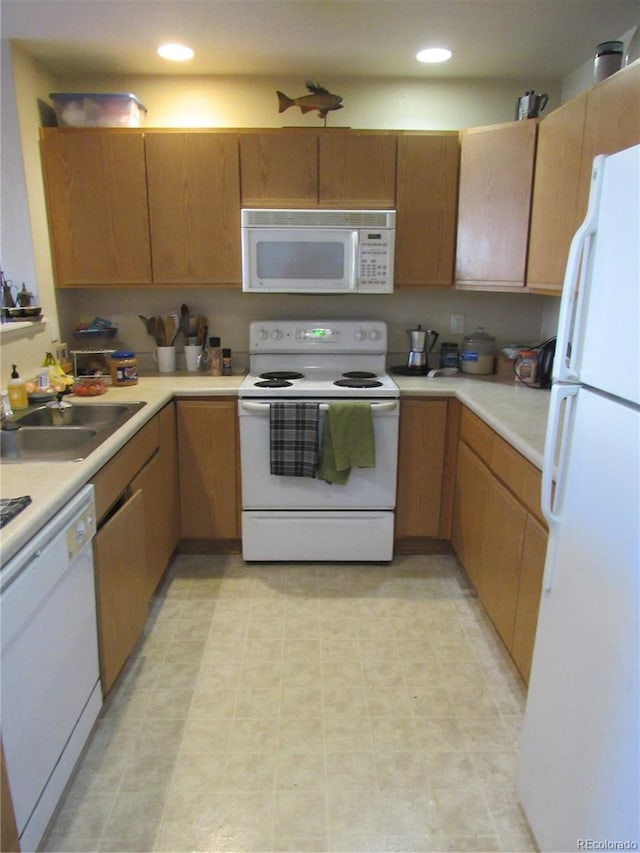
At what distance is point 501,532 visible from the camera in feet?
7.25

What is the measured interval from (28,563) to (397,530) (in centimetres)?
201

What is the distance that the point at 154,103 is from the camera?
3.08 meters

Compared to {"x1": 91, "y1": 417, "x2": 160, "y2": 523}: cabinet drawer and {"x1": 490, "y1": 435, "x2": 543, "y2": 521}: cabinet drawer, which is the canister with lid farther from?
{"x1": 91, "y1": 417, "x2": 160, "y2": 523}: cabinet drawer

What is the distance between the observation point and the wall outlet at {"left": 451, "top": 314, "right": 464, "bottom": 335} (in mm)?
3369

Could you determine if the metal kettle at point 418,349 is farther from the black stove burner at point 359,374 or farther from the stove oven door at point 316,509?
the stove oven door at point 316,509

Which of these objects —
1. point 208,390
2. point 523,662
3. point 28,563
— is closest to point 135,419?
point 208,390

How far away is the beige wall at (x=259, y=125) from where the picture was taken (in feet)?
9.25

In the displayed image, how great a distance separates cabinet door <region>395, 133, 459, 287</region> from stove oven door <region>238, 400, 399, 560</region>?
84 centimetres

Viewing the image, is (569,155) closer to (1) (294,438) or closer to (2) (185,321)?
(1) (294,438)

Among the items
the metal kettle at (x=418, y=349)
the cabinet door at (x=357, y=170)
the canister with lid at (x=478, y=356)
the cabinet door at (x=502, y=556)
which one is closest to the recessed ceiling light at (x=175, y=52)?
the cabinet door at (x=357, y=170)

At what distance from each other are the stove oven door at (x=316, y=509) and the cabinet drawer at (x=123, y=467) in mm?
512

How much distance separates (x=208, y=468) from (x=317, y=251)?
3.99ft

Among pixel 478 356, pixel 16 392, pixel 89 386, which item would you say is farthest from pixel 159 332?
pixel 478 356

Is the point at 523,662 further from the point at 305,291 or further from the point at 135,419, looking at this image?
the point at 305,291
